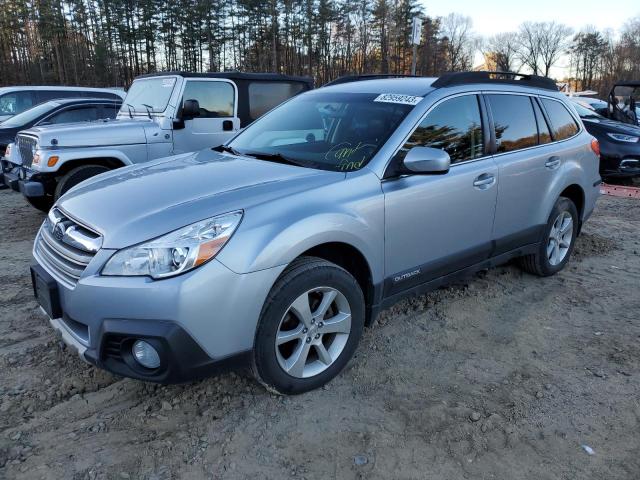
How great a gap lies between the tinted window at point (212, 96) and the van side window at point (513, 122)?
4.08 metres

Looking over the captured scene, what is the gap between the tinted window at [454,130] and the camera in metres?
3.33

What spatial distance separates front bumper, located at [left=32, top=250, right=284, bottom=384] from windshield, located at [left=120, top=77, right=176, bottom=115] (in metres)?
4.79

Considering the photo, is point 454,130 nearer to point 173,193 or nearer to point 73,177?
point 173,193

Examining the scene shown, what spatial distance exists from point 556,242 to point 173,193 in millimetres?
3617

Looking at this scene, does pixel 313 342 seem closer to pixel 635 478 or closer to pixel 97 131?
pixel 635 478

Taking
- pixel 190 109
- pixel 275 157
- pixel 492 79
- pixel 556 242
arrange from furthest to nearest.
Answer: pixel 190 109, pixel 556 242, pixel 492 79, pixel 275 157

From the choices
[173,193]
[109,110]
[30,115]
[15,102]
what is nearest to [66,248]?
[173,193]

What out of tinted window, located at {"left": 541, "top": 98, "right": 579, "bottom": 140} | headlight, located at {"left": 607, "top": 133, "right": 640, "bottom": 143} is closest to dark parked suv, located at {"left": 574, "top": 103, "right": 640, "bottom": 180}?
headlight, located at {"left": 607, "top": 133, "right": 640, "bottom": 143}

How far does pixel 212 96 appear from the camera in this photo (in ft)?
22.5

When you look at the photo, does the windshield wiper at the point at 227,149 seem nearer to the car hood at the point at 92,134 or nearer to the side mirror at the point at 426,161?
the side mirror at the point at 426,161

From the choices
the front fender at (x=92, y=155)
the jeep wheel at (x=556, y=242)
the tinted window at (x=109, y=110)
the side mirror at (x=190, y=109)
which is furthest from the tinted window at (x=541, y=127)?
the tinted window at (x=109, y=110)

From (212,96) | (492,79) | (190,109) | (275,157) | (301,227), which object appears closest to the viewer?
(301,227)

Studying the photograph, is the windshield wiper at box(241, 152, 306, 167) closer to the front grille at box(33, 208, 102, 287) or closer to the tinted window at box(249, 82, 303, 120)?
the front grille at box(33, 208, 102, 287)

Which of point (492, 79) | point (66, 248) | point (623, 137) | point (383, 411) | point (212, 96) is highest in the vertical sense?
point (492, 79)
